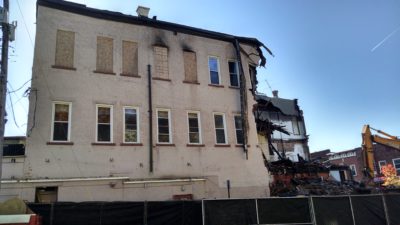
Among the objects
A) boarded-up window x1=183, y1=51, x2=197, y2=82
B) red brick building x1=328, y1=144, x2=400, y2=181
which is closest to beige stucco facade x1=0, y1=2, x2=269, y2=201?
boarded-up window x1=183, y1=51, x2=197, y2=82

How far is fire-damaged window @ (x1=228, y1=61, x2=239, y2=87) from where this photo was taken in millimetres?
22766

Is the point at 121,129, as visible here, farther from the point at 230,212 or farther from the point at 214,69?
the point at 230,212

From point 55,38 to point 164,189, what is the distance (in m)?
9.68

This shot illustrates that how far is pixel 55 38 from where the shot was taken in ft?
59.6

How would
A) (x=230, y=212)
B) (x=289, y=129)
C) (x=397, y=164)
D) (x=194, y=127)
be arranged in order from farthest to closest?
(x=289, y=129) → (x=397, y=164) → (x=194, y=127) → (x=230, y=212)

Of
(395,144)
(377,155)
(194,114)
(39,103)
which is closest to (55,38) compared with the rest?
(39,103)

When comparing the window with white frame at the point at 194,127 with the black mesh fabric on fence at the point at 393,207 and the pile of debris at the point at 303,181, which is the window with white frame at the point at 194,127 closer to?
the pile of debris at the point at 303,181

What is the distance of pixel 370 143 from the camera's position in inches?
1016

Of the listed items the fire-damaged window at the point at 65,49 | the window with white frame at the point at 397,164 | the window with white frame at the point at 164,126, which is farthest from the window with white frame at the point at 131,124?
the window with white frame at the point at 397,164

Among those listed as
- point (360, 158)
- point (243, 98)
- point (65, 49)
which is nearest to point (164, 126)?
point (243, 98)

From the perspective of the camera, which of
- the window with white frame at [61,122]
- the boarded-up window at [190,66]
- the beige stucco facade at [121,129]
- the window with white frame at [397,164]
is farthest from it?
the window with white frame at [397,164]

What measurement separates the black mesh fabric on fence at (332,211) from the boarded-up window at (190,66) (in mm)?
10416

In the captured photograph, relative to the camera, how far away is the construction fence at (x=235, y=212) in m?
11.8

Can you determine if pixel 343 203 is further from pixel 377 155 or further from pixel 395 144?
pixel 377 155
